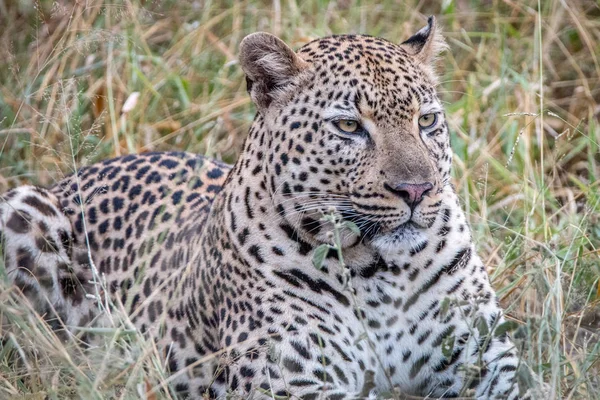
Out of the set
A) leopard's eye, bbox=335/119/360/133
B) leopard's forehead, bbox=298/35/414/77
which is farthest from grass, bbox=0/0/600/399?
leopard's eye, bbox=335/119/360/133

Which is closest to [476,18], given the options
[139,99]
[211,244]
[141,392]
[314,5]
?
[314,5]

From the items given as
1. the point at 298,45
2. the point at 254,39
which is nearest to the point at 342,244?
the point at 254,39

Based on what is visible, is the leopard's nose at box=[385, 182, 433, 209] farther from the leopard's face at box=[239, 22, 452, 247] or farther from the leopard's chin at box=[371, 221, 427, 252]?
the leopard's chin at box=[371, 221, 427, 252]

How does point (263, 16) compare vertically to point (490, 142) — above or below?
above

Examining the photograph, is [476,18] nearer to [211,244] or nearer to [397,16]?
[397,16]

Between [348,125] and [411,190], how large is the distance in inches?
18.9

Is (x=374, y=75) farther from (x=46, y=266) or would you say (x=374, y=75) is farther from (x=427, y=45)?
(x=46, y=266)

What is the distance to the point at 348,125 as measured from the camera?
4762 mm

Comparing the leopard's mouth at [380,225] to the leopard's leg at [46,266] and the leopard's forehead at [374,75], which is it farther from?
the leopard's leg at [46,266]

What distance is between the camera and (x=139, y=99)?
8297 mm

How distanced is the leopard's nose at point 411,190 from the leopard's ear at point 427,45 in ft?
2.97

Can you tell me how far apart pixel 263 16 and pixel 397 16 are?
3.74 feet

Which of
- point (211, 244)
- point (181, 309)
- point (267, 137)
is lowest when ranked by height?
point (181, 309)

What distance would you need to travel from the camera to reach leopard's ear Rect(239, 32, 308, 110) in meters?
4.89
